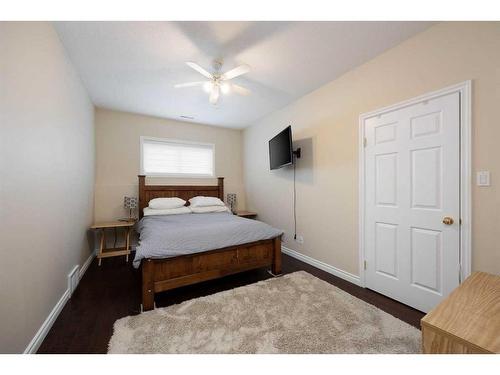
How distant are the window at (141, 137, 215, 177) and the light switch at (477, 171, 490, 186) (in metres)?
3.89

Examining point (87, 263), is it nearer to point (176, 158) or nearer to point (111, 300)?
point (111, 300)

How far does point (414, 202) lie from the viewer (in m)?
1.88

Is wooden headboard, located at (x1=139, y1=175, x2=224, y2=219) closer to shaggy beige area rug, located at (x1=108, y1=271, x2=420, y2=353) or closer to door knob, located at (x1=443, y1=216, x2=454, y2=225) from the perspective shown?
shaggy beige area rug, located at (x1=108, y1=271, x2=420, y2=353)

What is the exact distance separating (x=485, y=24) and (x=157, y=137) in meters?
4.29

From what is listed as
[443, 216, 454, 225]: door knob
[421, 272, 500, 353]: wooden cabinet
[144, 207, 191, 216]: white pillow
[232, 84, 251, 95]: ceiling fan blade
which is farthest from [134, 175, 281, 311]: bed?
[232, 84, 251, 95]: ceiling fan blade

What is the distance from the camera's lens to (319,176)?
281cm

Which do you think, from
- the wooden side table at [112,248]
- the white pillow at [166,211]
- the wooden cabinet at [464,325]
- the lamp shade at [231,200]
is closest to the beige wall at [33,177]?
the wooden side table at [112,248]

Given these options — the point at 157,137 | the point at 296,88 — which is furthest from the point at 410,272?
the point at 157,137

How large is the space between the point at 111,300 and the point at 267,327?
1580mm

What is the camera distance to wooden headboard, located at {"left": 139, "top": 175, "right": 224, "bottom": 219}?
3637 mm

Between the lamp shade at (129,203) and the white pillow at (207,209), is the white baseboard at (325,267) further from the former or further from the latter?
the lamp shade at (129,203)

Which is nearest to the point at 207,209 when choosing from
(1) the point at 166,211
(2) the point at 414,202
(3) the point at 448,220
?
(1) the point at 166,211

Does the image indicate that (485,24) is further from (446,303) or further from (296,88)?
(446,303)
